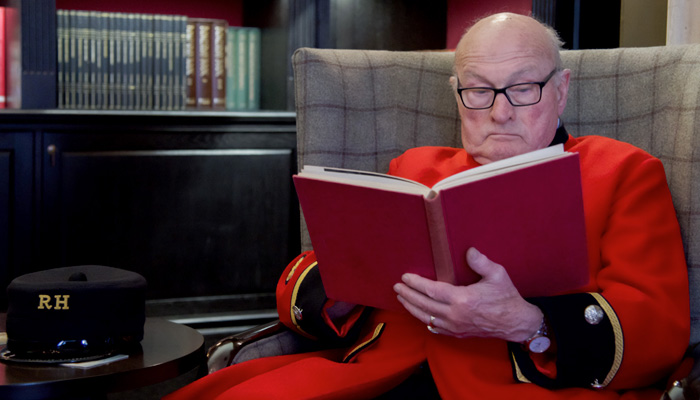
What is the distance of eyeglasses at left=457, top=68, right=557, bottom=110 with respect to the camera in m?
1.24

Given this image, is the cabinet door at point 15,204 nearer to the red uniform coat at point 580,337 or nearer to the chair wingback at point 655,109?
the red uniform coat at point 580,337

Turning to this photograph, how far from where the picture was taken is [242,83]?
2678mm

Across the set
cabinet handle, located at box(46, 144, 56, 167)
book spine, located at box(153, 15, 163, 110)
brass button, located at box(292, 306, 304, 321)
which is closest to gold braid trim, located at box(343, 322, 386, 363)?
brass button, located at box(292, 306, 304, 321)

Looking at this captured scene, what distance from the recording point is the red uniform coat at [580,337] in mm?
1033

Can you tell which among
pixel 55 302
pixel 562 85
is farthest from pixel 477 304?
pixel 55 302

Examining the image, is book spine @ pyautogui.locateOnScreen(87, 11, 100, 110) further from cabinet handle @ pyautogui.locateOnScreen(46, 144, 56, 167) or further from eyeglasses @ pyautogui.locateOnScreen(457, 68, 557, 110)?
eyeglasses @ pyautogui.locateOnScreen(457, 68, 557, 110)

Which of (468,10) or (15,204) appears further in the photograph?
(468,10)

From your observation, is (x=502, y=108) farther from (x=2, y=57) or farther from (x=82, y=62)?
(x=2, y=57)

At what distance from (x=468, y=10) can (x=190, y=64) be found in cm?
110

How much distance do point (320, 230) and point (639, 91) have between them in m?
0.75

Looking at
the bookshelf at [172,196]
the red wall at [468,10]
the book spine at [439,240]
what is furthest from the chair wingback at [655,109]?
the bookshelf at [172,196]

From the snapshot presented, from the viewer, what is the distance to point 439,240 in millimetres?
913

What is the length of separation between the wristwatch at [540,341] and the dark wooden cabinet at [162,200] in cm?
156

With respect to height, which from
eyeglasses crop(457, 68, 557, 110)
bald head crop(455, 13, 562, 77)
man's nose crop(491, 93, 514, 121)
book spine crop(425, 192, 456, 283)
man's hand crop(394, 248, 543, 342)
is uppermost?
bald head crop(455, 13, 562, 77)
